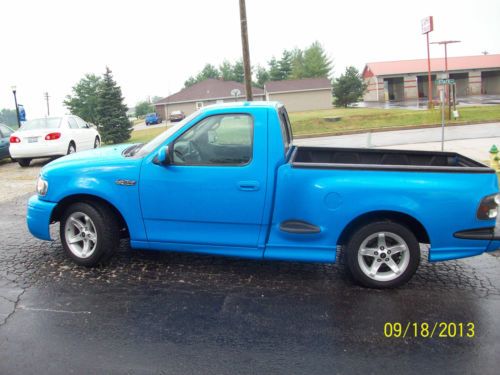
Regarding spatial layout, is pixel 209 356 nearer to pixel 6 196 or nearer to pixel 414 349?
pixel 414 349

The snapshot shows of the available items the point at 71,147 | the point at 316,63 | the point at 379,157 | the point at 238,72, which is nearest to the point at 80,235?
the point at 379,157

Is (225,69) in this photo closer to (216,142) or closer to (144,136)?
(144,136)

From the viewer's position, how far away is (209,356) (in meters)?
3.23

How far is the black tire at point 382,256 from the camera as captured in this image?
13.7ft

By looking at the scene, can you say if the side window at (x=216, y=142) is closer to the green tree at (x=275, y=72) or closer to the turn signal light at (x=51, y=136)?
the turn signal light at (x=51, y=136)

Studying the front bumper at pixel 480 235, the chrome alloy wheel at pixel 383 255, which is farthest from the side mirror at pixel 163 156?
the front bumper at pixel 480 235

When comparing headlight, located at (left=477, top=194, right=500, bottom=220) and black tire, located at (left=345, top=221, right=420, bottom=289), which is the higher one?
headlight, located at (left=477, top=194, right=500, bottom=220)

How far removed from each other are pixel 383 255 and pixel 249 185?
1.43 m

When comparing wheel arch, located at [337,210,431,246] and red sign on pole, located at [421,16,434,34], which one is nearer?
wheel arch, located at [337,210,431,246]

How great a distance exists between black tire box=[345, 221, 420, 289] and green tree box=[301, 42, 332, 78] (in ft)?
237

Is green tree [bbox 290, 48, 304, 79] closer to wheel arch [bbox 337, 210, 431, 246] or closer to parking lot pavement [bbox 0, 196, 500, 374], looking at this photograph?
parking lot pavement [bbox 0, 196, 500, 374]

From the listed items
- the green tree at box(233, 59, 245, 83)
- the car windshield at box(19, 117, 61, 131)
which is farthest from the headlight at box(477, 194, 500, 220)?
the green tree at box(233, 59, 245, 83)

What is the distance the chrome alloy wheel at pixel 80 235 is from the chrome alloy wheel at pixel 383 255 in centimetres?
279

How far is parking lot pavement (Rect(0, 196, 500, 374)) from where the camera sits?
316 centimetres
